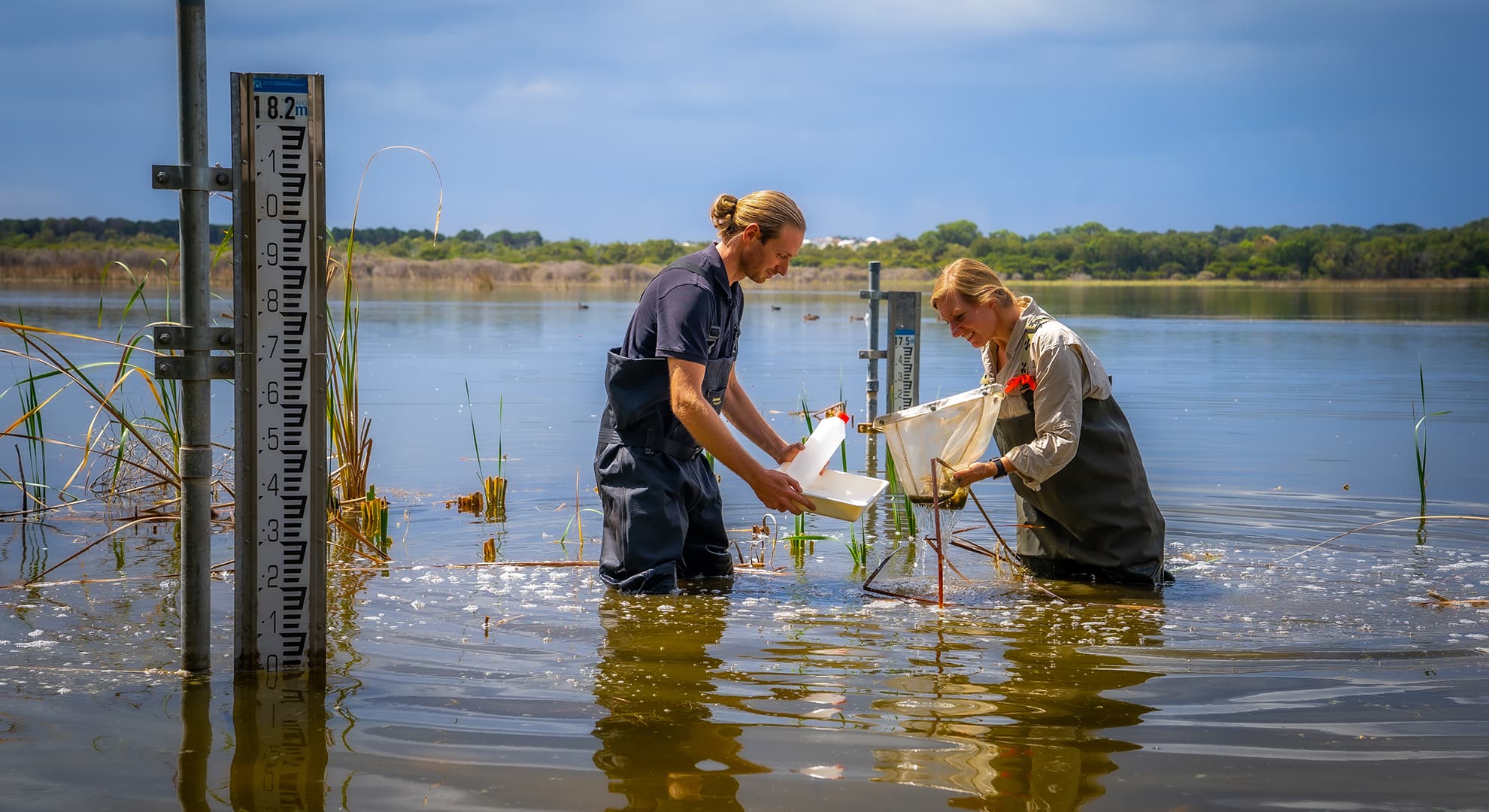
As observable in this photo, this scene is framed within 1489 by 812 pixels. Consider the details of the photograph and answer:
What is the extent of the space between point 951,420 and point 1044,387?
1.29 feet

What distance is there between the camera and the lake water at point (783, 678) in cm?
283

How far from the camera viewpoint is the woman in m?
4.55

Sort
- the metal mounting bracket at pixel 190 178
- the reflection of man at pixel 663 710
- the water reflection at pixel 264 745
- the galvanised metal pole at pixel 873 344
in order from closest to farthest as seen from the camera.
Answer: the water reflection at pixel 264 745 → the reflection of man at pixel 663 710 → the metal mounting bracket at pixel 190 178 → the galvanised metal pole at pixel 873 344

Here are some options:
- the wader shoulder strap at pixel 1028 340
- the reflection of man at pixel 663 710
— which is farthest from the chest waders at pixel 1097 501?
the reflection of man at pixel 663 710

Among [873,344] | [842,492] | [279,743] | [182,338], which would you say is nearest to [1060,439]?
[842,492]

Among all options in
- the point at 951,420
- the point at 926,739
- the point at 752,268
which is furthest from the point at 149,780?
the point at 951,420

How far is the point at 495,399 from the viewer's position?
45.3 feet

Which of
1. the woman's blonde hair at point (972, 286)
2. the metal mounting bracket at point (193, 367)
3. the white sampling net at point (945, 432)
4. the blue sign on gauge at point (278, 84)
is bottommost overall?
the white sampling net at point (945, 432)

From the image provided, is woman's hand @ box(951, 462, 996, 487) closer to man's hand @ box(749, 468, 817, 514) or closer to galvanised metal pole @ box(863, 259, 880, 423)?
man's hand @ box(749, 468, 817, 514)

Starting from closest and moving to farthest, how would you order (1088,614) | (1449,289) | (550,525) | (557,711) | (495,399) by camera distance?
(557,711) < (1088,614) < (550,525) < (495,399) < (1449,289)

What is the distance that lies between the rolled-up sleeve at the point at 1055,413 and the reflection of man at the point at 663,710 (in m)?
1.28

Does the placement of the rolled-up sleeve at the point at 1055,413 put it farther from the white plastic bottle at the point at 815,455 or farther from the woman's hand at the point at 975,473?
the white plastic bottle at the point at 815,455

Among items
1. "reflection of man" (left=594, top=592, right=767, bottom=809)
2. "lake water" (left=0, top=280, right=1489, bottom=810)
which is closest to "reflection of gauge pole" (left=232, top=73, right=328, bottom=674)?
"lake water" (left=0, top=280, right=1489, bottom=810)

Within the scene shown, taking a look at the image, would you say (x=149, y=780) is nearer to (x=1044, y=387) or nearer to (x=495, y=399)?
(x=1044, y=387)
